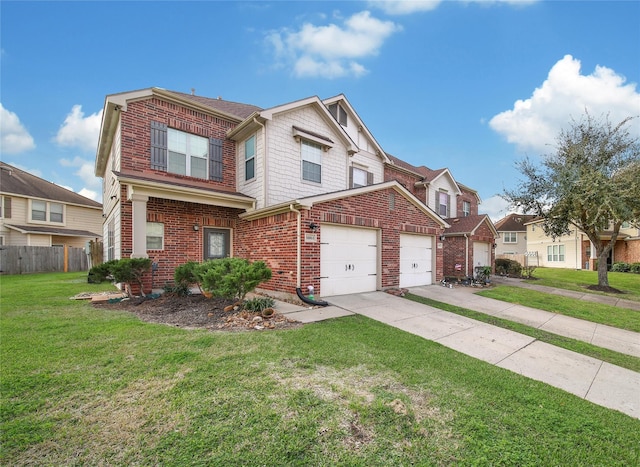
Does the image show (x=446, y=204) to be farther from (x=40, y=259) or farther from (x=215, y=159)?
(x=40, y=259)

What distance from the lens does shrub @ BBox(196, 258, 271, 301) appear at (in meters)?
6.38

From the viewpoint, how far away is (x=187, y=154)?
1047 centimetres

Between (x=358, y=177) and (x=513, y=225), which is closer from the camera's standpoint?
(x=358, y=177)

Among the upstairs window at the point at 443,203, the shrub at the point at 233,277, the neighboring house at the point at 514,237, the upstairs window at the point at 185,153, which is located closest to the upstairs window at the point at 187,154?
the upstairs window at the point at 185,153

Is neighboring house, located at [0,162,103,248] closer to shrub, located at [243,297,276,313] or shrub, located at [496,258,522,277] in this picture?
shrub, located at [243,297,276,313]

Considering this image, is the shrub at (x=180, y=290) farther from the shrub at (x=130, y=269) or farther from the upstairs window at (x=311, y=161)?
the upstairs window at (x=311, y=161)

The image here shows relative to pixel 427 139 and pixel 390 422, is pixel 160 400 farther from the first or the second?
pixel 427 139

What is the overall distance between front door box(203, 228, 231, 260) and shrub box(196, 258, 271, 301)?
394 centimetres

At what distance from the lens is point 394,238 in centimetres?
1041

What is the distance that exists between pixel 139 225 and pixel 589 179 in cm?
1695

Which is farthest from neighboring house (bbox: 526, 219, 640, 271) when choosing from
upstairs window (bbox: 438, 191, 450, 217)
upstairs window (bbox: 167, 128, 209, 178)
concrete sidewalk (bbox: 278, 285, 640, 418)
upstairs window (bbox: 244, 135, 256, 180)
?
upstairs window (bbox: 167, 128, 209, 178)

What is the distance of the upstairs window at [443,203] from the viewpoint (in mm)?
18625

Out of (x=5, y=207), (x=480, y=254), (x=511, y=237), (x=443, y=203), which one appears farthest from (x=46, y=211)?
(x=511, y=237)

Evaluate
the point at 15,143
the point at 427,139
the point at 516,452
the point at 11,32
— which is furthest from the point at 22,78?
the point at 427,139
